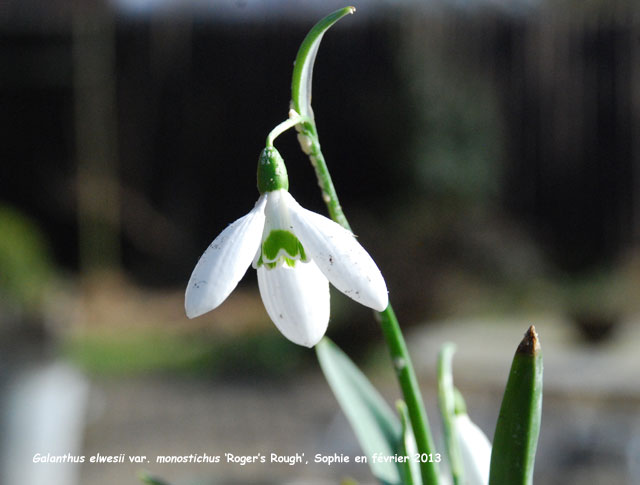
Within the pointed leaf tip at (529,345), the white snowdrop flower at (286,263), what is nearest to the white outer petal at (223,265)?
the white snowdrop flower at (286,263)

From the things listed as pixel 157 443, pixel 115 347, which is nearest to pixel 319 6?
pixel 115 347

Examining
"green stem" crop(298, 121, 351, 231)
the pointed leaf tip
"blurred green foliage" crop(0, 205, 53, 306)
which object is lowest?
the pointed leaf tip

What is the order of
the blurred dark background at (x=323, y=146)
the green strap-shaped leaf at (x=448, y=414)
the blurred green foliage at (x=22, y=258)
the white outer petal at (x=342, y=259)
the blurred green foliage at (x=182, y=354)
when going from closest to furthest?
Answer: the white outer petal at (x=342, y=259), the green strap-shaped leaf at (x=448, y=414), the blurred green foliage at (x=22, y=258), the blurred green foliage at (x=182, y=354), the blurred dark background at (x=323, y=146)

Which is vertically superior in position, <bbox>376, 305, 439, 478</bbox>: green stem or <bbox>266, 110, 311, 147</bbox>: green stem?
<bbox>266, 110, 311, 147</bbox>: green stem

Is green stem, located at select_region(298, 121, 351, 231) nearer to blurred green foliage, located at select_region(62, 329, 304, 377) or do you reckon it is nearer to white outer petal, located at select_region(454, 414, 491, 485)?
white outer petal, located at select_region(454, 414, 491, 485)

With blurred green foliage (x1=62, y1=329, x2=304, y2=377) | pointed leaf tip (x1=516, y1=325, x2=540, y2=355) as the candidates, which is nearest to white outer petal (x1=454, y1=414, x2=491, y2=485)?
pointed leaf tip (x1=516, y1=325, x2=540, y2=355)

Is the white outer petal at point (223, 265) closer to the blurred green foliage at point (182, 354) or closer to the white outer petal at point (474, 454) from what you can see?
the white outer petal at point (474, 454)

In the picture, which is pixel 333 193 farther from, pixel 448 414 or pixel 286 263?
pixel 448 414

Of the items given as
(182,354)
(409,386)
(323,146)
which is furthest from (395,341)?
(323,146)
